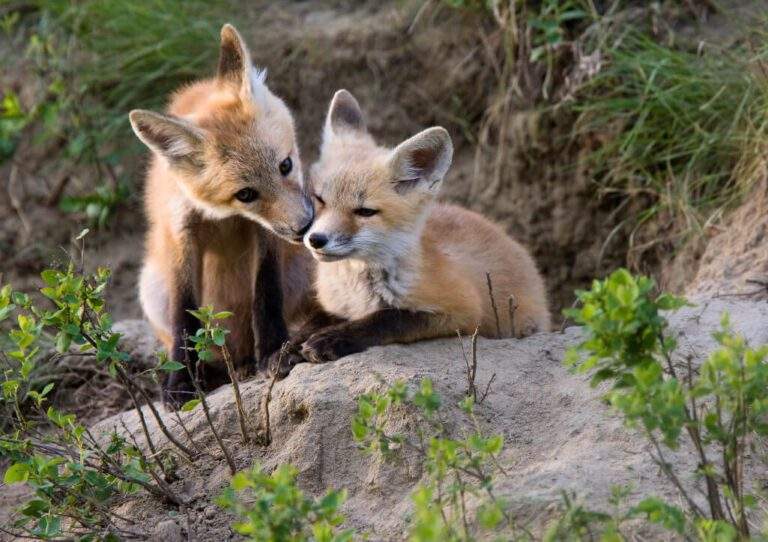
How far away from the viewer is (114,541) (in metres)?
3.46

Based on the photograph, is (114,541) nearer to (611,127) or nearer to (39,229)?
(611,127)

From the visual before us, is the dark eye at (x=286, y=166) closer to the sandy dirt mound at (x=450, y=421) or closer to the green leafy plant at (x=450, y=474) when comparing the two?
the sandy dirt mound at (x=450, y=421)

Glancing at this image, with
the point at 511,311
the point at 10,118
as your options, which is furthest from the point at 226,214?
the point at 10,118

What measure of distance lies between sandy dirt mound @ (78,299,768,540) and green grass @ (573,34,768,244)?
1.52 m

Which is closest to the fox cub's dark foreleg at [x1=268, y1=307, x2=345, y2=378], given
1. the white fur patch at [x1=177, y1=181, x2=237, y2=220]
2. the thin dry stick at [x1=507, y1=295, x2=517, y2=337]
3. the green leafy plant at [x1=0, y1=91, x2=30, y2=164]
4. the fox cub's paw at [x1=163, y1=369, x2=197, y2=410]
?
the fox cub's paw at [x1=163, y1=369, x2=197, y2=410]

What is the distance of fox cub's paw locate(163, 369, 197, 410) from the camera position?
15.6ft

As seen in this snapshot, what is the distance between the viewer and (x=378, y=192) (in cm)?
461

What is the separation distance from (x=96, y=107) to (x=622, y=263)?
13.1ft

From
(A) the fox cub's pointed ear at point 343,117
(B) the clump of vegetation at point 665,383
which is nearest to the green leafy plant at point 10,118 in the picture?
(A) the fox cub's pointed ear at point 343,117

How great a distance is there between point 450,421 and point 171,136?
6.37 feet

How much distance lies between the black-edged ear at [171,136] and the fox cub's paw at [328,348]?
3.42 ft

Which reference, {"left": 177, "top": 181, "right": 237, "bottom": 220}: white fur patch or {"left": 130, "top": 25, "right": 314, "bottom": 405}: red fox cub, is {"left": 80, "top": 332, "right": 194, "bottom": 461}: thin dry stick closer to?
{"left": 130, "top": 25, "right": 314, "bottom": 405}: red fox cub

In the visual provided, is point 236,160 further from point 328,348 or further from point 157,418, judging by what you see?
point 157,418

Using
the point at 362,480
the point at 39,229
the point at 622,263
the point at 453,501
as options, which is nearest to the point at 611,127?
the point at 622,263
